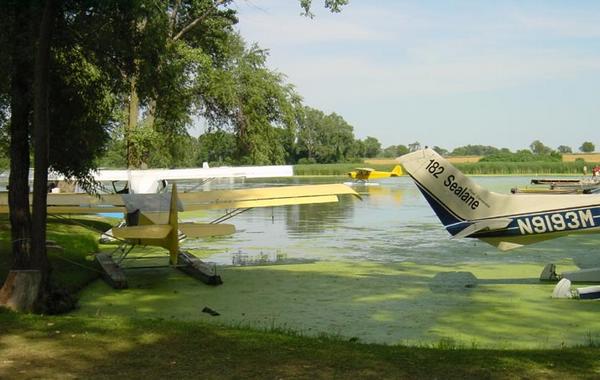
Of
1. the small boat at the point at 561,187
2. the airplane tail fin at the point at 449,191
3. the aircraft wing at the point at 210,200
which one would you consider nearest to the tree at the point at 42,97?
the aircraft wing at the point at 210,200

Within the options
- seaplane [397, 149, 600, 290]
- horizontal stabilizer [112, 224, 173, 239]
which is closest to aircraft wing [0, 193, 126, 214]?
horizontal stabilizer [112, 224, 173, 239]

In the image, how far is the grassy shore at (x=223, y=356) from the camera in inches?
163

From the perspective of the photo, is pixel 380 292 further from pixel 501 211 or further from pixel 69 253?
pixel 69 253

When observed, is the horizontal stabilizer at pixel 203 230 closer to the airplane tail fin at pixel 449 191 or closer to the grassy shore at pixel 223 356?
the airplane tail fin at pixel 449 191

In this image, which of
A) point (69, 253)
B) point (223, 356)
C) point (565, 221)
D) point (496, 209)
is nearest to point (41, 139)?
point (223, 356)

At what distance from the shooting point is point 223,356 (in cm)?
451

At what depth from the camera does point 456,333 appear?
6590 mm

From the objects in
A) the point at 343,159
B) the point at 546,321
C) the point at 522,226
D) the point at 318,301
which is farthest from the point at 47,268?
the point at 343,159

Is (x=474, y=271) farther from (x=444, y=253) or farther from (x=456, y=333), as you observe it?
(x=456, y=333)

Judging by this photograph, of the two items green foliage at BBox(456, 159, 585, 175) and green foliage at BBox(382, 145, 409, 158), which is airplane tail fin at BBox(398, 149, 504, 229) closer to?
green foliage at BBox(456, 159, 585, 175)

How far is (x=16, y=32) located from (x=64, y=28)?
2.20 feet

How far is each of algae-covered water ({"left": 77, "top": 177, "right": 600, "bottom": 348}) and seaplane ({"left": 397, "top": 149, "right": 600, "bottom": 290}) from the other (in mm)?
698

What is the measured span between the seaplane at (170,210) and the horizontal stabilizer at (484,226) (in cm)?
273

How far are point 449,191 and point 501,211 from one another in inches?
31.6
